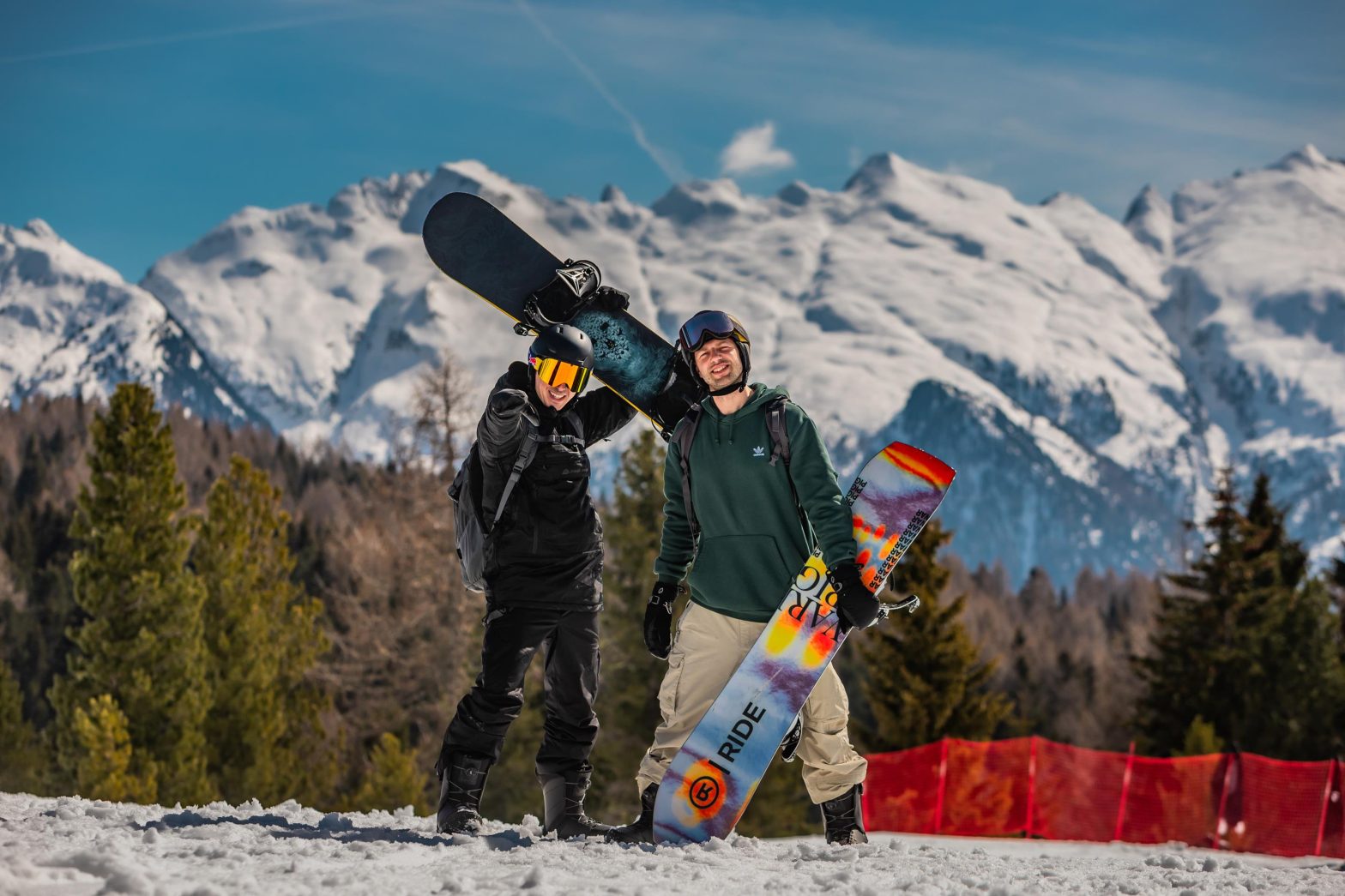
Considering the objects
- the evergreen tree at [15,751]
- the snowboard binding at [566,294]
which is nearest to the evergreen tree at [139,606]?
the evergreen tree at [15,751]

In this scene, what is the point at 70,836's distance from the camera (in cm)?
457

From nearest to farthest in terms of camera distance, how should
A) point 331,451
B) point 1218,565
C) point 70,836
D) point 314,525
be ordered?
point 70,836, point 1218,565, point 314,525, point 331,451

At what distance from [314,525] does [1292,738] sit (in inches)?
2384

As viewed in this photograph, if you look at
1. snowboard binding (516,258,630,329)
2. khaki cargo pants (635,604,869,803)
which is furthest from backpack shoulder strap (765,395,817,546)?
snowboard binding (516,258,630,329)

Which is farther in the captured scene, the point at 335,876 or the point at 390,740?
the point at 390,740

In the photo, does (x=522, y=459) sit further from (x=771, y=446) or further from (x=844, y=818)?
(x=844, y=818)

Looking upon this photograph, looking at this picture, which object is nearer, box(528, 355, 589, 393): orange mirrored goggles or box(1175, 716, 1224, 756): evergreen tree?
box(528, 355, 589, 393): orange mirrored goggles

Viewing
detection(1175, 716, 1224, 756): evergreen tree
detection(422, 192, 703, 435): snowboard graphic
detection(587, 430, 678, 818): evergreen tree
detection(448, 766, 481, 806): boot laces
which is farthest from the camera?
detection(1175, 716, 1224, 756): evergreen tree

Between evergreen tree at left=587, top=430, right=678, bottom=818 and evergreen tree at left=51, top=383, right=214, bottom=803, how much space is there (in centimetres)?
769

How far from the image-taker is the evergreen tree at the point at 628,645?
23906mm

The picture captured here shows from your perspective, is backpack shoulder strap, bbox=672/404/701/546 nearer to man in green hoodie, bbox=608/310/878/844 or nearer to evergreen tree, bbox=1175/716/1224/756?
man in green hoodie, bbox=608/310/878/844

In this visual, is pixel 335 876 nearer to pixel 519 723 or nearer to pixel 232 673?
pixel 519 723

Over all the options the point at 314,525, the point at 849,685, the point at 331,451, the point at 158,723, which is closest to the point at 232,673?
the point at 158,723

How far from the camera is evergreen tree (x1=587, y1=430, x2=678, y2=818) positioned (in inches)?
941
